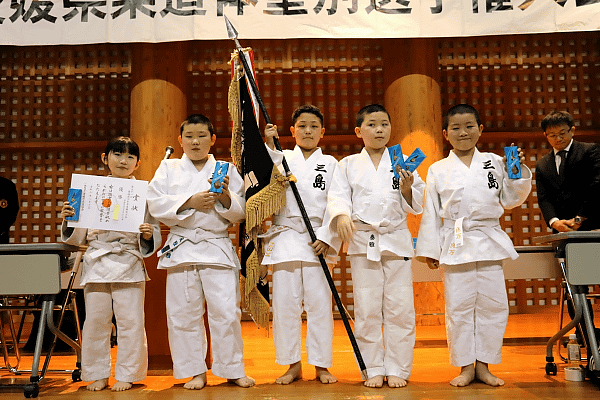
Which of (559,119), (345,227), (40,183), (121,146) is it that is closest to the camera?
(345,227)

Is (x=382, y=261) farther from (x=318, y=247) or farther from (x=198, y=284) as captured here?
(x=198, y=284)

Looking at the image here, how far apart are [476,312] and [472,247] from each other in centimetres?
41

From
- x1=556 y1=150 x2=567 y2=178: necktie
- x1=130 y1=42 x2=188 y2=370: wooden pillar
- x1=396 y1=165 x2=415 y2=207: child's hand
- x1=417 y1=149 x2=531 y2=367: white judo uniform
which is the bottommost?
x1=417 y1=149 x2=531 y2=367: white judo uniform

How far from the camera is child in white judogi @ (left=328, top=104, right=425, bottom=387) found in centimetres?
345

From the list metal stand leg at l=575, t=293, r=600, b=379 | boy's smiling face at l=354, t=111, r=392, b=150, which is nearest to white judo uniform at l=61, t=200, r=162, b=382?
boy's smiling face at l=354, t=111, r=392, b=150

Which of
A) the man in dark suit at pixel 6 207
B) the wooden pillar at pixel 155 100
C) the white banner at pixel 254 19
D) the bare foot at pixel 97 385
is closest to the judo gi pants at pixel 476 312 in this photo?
the bare foot at pixel 97 385

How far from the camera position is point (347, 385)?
11.2 feet

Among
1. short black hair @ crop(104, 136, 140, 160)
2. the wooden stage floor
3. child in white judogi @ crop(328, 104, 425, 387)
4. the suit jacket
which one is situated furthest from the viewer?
the suit jacket

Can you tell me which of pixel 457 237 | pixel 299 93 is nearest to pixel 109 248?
pixel 457 237

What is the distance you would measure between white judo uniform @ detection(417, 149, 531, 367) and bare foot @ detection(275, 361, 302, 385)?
37.8 inches

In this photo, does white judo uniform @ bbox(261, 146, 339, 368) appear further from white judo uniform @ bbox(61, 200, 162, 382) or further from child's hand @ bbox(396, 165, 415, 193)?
white judo uniform @ bbox(61, 200, 162, 382)

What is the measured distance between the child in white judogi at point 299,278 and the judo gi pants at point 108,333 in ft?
2.82

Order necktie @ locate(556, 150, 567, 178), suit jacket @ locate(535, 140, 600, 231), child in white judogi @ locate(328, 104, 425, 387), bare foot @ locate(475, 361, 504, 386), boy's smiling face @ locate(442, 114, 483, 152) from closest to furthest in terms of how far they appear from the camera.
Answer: bare foot @ locate(475, 361, 504, 386) < child in white judogi @ locate(328, 104, 425, 387) < boy's smiling face @ locate(442, 114, 483, 152) < suit jacket @ locate(535, 140, 600, 231) < necktie @ locate(556, 150, 567, 178)

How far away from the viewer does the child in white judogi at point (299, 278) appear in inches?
140
